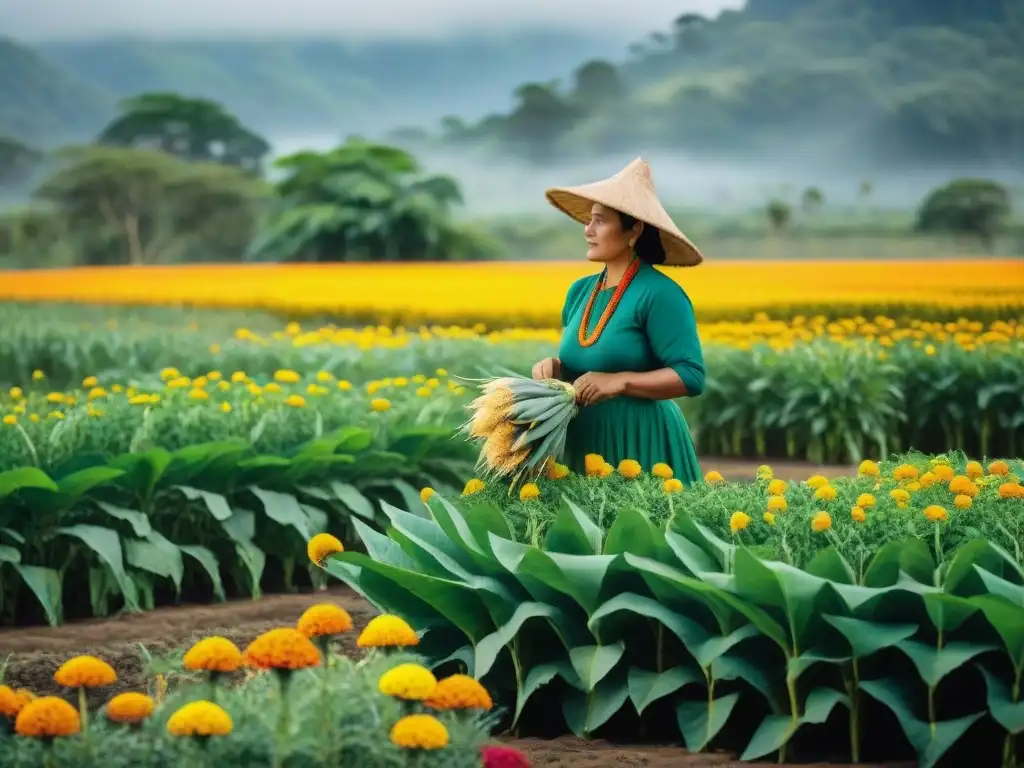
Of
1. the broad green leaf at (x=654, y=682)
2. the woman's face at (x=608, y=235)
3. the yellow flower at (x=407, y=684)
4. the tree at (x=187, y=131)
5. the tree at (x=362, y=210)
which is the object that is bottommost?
the broad green leaf at (x=654, y=682)

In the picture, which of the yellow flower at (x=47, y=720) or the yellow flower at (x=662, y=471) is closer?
the yellow flower at (x=47, y=720)

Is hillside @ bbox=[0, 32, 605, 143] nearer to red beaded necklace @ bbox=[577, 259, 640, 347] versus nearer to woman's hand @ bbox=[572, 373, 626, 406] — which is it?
red beaded necklace @ bbox=[577, 259, 640, 347]

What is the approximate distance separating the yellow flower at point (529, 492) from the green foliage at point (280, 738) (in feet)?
3.97

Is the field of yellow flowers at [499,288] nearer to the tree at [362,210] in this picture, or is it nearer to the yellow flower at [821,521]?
the tree at [362,210]

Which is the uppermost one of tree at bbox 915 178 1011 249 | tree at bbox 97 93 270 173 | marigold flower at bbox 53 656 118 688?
tree at bbox 97 93 270 173

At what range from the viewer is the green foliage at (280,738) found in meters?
2.32

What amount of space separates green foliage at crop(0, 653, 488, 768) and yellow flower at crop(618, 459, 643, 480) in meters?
1.36

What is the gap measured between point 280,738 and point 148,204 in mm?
14931

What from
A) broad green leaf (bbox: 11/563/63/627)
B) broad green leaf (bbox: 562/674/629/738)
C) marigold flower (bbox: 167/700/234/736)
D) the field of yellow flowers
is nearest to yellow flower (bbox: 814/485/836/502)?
broad green leaf (bbox: 562/674/629/738)

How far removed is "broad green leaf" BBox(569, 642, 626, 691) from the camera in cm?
326

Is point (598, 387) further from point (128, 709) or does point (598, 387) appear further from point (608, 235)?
point (128, 709)

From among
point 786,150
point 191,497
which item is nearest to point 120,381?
point 191,497

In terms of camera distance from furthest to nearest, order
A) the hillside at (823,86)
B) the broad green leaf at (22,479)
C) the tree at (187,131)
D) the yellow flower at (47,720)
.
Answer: the tree at (187,131), the hillside at (823,86), the broad green leaf at (22,479), the yellow flower at (47,720)

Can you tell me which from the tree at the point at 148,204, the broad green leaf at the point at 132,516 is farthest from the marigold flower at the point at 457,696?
the tree at the point at 148,204
